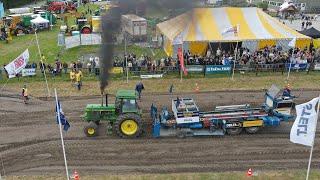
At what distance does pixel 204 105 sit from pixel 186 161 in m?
7.02

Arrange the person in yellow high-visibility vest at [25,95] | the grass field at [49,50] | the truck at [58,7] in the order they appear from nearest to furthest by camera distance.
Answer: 1. the person in yellow high-visibility vest at [25,95]
2. the grass field at [49,50]
3. the truck at [58,7]

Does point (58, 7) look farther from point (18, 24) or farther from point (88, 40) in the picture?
point (88, 40)

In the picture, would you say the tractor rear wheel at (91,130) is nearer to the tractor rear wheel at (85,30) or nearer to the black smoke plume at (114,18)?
the black smoke plume at (114,18)

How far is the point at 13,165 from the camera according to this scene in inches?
651

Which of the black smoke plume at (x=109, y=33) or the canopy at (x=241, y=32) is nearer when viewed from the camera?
the black smoke plume at (x=109, y=33)

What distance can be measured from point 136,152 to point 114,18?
288 inches

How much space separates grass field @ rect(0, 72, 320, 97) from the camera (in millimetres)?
25750

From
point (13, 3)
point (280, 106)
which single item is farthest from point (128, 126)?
point (13, 3)

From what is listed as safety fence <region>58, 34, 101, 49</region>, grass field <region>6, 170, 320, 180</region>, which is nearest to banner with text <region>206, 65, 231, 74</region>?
safety fence <region>58, 34, 101, 49</region>

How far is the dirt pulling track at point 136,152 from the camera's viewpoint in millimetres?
16219

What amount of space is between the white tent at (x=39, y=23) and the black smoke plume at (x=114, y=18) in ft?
105

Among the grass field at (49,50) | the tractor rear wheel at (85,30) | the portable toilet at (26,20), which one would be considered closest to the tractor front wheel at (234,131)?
the grass field at (49,50)

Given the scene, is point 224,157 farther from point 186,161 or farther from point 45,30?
point 45,30

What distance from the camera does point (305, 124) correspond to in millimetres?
13492
